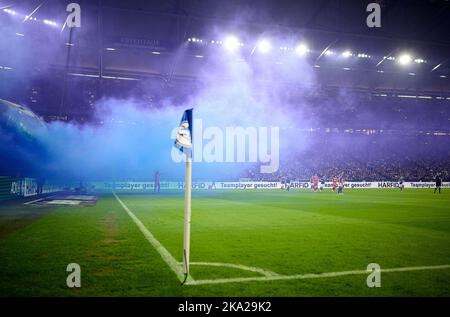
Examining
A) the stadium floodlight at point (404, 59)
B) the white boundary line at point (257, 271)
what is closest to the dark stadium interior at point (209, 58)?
the stadium floodlight at point (404, 59)

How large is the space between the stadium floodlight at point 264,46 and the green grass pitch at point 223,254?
772 inches

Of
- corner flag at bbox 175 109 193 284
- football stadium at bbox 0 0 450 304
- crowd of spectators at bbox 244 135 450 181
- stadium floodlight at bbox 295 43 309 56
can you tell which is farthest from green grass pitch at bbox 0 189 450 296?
crowd of spectators at bbox 244 135 450 181

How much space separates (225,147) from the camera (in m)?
37.7

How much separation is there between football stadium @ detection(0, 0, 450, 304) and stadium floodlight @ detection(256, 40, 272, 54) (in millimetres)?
168

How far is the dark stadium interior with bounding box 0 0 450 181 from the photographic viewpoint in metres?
23.3

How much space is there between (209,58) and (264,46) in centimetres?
482

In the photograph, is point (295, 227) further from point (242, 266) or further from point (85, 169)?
point (85, 169)

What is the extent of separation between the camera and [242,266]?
5.30 m

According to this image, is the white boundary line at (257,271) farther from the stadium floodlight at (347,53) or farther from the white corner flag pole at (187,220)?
the stadium floodlight at (347,53)

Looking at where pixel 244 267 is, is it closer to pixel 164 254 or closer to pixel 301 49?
pixel 164 254

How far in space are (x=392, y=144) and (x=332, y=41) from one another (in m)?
26.1

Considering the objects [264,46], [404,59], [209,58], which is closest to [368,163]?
[404,59]

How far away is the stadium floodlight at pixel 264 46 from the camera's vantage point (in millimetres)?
26953
